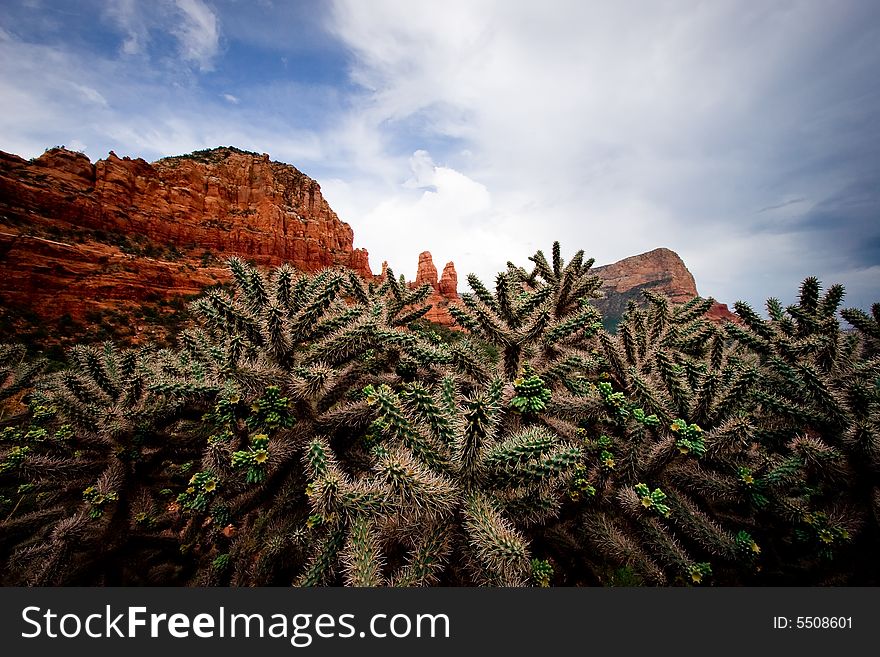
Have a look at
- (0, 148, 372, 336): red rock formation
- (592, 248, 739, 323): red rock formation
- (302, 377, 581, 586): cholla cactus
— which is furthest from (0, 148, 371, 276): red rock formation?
(592, 248, 739, 323): red rock formation

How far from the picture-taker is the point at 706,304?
529 centimetres

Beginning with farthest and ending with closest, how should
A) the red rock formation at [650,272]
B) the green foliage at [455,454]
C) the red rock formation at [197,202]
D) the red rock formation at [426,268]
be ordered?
the red rock formation at [650,272], the red rock formation at [426,268], the red rock formation at [197,202], the green foliage at [455,454]

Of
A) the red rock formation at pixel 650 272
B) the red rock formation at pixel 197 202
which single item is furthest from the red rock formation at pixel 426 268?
the red rock formation at pixel 650 272

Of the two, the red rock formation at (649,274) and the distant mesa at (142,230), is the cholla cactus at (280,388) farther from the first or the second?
the red rock formation at (649,274)

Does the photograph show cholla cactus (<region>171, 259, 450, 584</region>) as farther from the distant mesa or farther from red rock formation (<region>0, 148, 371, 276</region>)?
red rock formation (<region>0, 148, 371, 276</region>)

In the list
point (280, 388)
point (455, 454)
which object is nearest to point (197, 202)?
point (280, 388)

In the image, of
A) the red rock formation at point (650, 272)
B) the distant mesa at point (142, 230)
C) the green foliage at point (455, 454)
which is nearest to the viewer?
the green foliage at point (455, 454)

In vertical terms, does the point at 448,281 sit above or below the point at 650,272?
below

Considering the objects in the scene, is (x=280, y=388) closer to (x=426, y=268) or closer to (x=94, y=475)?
(x=94, y=475)

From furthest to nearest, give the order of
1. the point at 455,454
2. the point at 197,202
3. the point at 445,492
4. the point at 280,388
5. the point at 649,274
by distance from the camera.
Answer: the point at 649,274 < the point at 197,202 < the point at 280,388 < the point at 455,454 < the point at 445,492

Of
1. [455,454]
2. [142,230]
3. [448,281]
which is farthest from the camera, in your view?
[448,281]
